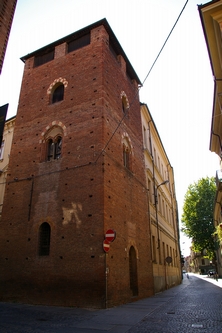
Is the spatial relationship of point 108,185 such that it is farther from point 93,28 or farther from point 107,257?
point 93,28

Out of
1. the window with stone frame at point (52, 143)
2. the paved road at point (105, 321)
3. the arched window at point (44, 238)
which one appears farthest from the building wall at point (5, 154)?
the paved road at point (105, 321)

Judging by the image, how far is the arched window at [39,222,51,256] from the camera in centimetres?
1172

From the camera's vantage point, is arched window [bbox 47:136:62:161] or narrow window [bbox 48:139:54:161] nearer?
arched window [bbox 47:136:62:161]

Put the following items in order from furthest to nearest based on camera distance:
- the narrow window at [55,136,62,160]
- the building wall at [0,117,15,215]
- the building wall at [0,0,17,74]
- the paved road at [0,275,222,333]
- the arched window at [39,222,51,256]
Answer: the building wall at [0,117,15,215] → the narrow window at [55,136,62,160] → the arched window at [39,222,51,256] → the building wall at [0,0,17,74] → the paved road at [0,275,222,333]

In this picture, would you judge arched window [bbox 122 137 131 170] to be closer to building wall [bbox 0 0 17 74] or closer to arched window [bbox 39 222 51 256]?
arched window [bbox 39 222 51 256]

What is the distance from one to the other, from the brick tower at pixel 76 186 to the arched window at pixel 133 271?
0.16 feet

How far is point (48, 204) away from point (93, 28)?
1141cm

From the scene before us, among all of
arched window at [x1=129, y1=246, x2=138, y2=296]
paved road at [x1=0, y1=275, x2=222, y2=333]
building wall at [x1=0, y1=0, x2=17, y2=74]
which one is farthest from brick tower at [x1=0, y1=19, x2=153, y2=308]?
building wall at [x1=0, y1=0, x2=17, y2=74]

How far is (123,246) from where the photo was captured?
12.2 metres

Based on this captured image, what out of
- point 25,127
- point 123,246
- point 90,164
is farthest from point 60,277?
point 25,127

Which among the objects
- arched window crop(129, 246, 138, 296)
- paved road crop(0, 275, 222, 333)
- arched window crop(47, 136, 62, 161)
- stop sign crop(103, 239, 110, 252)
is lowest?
paved road crop(0, 275, 222, 333)

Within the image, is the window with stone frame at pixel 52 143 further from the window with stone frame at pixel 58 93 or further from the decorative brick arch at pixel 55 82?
the decorative brick arch at pixel 55 82

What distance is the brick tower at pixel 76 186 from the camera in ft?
34.9

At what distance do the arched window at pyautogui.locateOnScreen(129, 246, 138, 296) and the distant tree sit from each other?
24303mm
